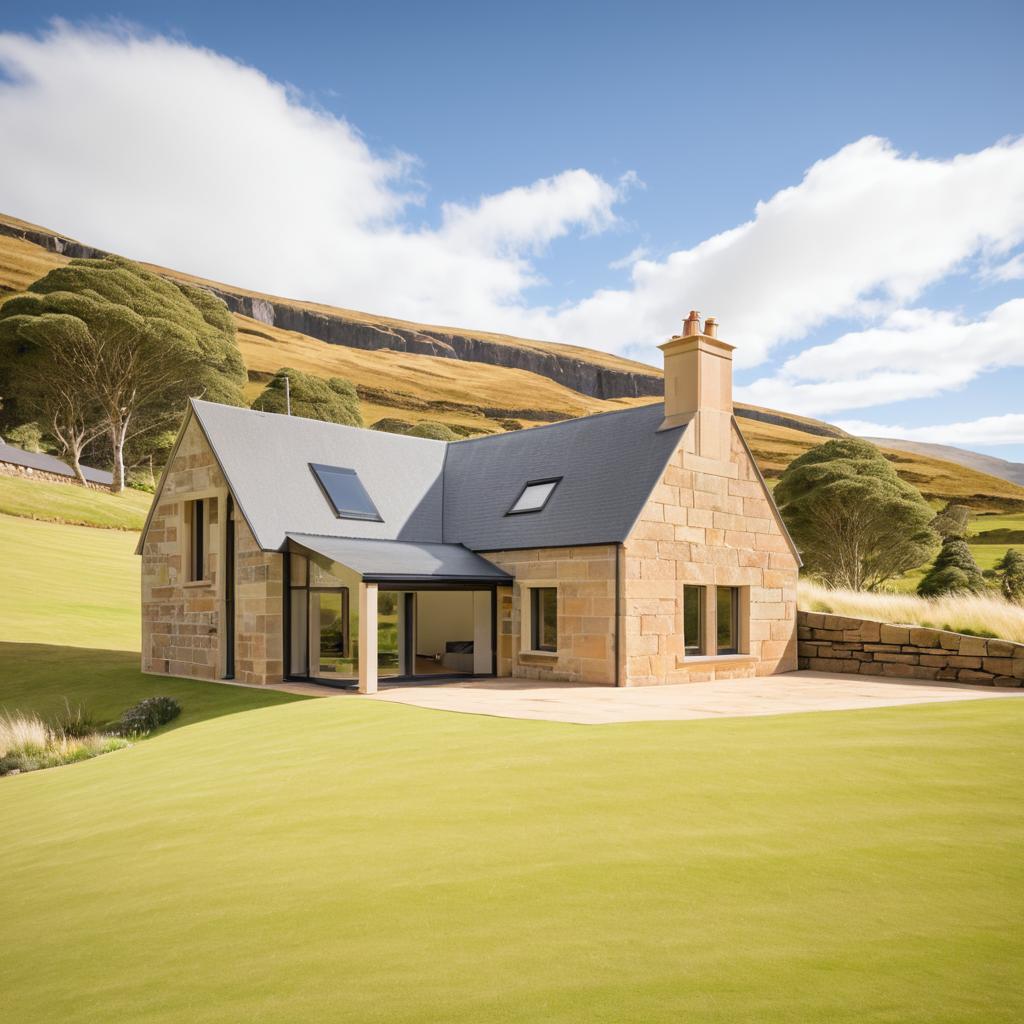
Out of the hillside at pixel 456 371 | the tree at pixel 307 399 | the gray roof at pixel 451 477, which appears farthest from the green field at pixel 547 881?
the hillside at pixel 456 371

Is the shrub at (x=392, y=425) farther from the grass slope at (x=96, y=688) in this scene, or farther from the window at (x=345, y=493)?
the window at (x=345, y=493)

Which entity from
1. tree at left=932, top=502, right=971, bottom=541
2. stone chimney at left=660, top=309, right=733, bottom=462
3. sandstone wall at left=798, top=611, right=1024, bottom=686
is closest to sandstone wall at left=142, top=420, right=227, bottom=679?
stone chimney at left=660, top=309, right=733, bottom=462

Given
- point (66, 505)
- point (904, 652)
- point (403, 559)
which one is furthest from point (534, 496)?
point (66, 505)

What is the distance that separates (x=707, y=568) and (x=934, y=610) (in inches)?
218

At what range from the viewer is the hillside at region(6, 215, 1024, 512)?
101 metres

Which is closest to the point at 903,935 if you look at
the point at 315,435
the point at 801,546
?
the point at 315,435

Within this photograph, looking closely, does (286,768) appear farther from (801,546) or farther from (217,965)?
(801,546)

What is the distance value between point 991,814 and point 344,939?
14.8 ft

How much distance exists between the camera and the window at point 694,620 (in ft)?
64.7

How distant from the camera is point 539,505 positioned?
20578 mm

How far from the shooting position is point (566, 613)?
61.3ft

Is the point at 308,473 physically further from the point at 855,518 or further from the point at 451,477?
the point at 855,518

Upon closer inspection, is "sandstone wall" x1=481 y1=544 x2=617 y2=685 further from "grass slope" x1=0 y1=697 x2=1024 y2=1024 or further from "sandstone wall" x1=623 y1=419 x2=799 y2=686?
"grass slope" x1=0 y1=697 x2=1024 y2=1024

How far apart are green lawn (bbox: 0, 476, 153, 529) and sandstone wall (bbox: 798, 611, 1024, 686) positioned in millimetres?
31441
